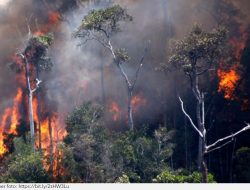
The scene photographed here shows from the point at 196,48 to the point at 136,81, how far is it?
37.5ft

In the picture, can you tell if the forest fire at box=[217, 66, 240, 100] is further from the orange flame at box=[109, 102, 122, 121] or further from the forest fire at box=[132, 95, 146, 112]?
the orange flame at box=[109, 102, 122, 121]

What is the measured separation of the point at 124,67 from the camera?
128 feet

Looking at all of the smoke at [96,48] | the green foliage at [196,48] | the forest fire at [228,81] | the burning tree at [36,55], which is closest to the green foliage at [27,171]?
the burning tree at [36,55]

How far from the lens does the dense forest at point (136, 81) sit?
2934 centimetres

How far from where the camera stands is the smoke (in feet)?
127

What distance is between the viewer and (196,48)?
28.5 m

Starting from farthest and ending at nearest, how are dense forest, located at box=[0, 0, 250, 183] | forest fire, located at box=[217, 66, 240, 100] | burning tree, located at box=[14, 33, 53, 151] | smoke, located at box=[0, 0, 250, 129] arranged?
smoke, located at box=[0, 0, 250, 129] → forest fire, located at box=[217, 66, 240, 100] → burning tree, located at box=[14, 33, 53, 151] → dense forest, located at box=[0, 0, 250, 183]

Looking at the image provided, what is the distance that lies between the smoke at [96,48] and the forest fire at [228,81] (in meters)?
4.75

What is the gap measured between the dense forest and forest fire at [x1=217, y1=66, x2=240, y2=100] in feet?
0.29

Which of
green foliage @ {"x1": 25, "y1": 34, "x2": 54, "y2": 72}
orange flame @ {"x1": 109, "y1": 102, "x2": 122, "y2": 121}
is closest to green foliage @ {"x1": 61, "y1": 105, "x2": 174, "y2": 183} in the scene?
Result: green foliage @ {"x1": 25, "y1": 34, "x2": 54, "y2": 72}

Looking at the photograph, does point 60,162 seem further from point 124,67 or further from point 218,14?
point 218,14

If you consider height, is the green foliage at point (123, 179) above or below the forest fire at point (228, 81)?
below

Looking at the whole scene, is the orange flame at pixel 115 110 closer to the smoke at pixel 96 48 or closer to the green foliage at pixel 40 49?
the smoke at pixel 96 48

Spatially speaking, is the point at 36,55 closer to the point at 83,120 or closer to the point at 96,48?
the point at 83,120
